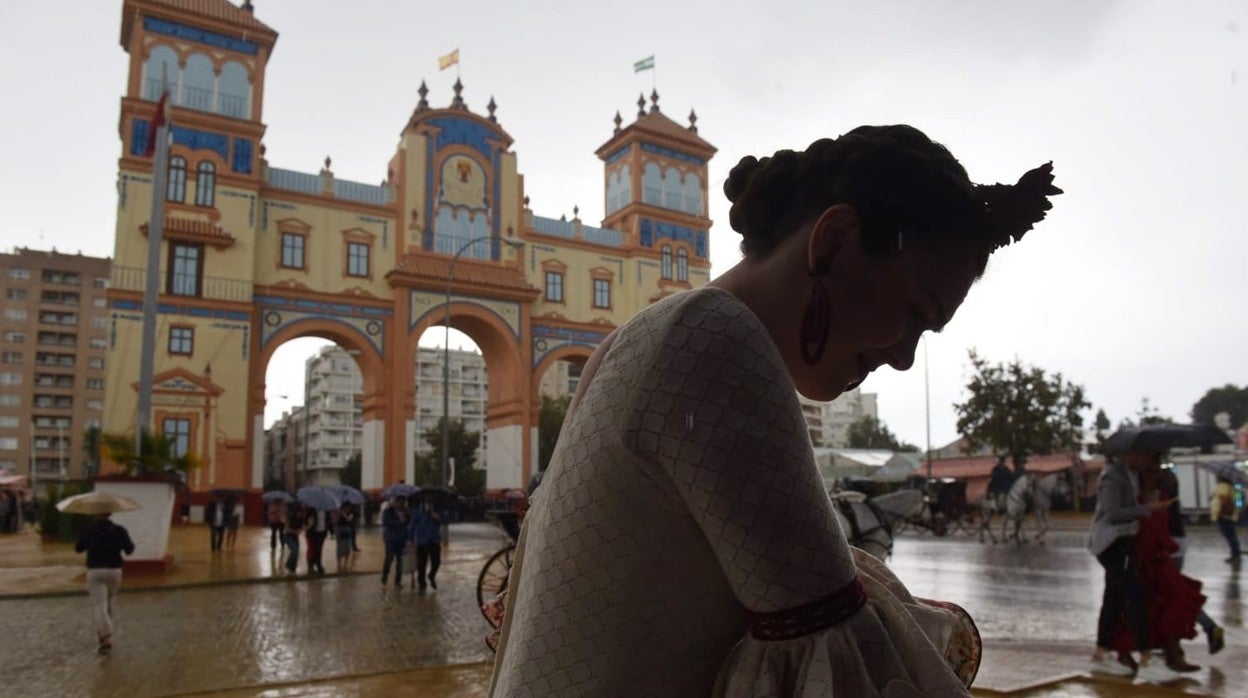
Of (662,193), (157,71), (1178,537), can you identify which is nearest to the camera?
(1178,537)

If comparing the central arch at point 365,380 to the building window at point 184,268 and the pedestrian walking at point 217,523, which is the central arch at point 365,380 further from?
the pedestrian walking at point 217,523

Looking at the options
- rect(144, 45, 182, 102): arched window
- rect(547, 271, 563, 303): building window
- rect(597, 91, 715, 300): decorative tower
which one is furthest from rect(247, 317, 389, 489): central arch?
rect(597, 91, 715, 300): decorative tower

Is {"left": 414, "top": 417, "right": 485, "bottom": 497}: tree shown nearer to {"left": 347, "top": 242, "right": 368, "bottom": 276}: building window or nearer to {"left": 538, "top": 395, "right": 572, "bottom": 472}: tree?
{"left": 538, "top": 395, "right": 572, "bottom": 472}: tree

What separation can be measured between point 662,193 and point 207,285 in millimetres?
17103

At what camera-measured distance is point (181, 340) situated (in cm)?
2772

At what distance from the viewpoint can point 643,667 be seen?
3.67ft

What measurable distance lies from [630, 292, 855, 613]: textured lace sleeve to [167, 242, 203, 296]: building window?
97.9 feet

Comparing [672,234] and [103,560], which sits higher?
[672,234]

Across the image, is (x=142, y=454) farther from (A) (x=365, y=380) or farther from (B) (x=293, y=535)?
(A) (x=365, y=380)

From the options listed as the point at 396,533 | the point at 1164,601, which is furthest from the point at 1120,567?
the point at 396,533

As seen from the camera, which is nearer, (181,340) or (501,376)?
(181,340)

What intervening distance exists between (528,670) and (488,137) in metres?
34.0

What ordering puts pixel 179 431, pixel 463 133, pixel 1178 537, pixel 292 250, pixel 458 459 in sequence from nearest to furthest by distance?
pixel 1178 537
pixel 179 431
pixel 292 250
pixel 463 133
pixel 458 459

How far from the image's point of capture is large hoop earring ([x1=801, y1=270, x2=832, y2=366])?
4.12 feet
